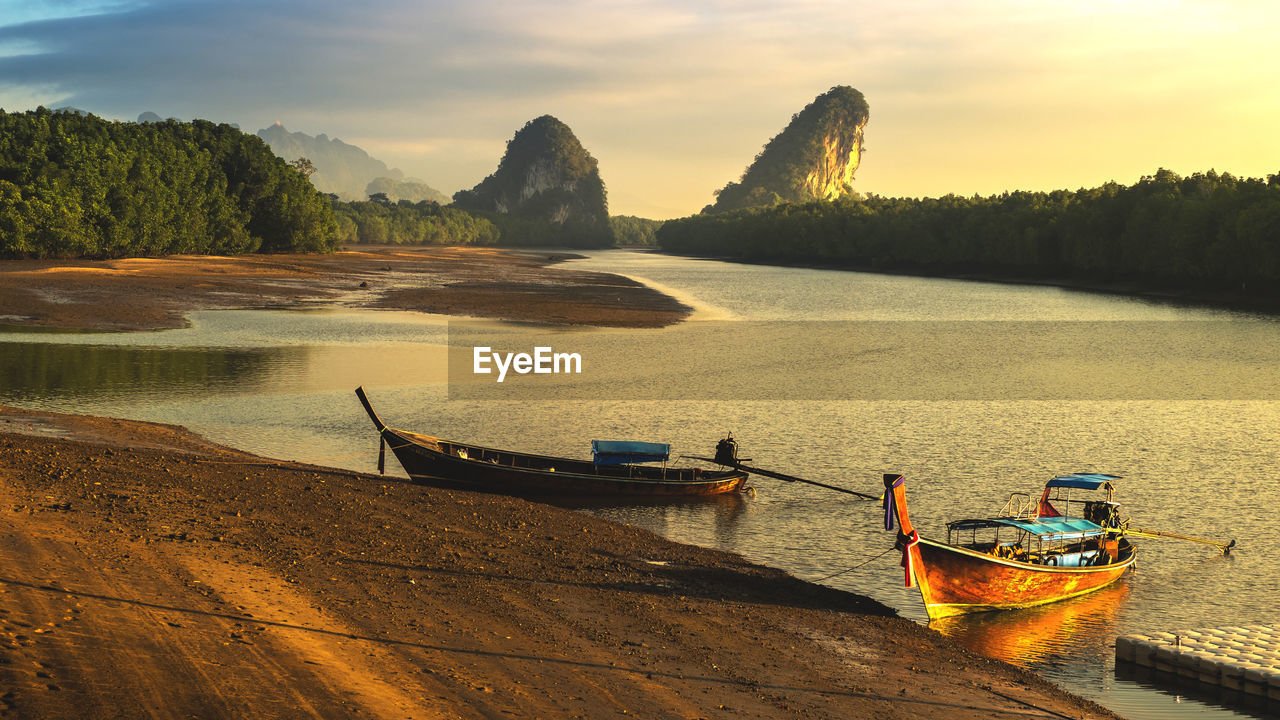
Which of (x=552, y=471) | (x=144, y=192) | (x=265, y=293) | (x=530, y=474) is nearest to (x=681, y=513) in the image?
(x=552, y=471)

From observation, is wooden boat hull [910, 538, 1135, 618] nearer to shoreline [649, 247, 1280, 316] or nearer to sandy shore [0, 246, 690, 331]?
sandy shore [0, 246, 690, 331]

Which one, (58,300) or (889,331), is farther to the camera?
(889,331)

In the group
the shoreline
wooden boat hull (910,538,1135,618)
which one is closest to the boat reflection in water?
wooden boat hull (910,538,1135,618)

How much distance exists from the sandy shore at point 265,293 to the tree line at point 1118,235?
60488 millimetres

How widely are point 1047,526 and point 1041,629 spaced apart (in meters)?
2.62

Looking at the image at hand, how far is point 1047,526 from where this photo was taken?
832 inches

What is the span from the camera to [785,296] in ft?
372

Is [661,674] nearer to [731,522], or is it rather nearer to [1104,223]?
[731,522]

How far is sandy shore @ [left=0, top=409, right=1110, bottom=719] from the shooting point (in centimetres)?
1141

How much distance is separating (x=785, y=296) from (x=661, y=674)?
333 ft

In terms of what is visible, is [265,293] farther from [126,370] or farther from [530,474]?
[530,474]

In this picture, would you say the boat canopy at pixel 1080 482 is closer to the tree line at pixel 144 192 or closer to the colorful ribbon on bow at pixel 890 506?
the colorful ribbon on bow at pixel 890 506

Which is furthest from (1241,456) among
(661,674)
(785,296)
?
(785,296)

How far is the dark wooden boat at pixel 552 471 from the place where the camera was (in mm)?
25938
